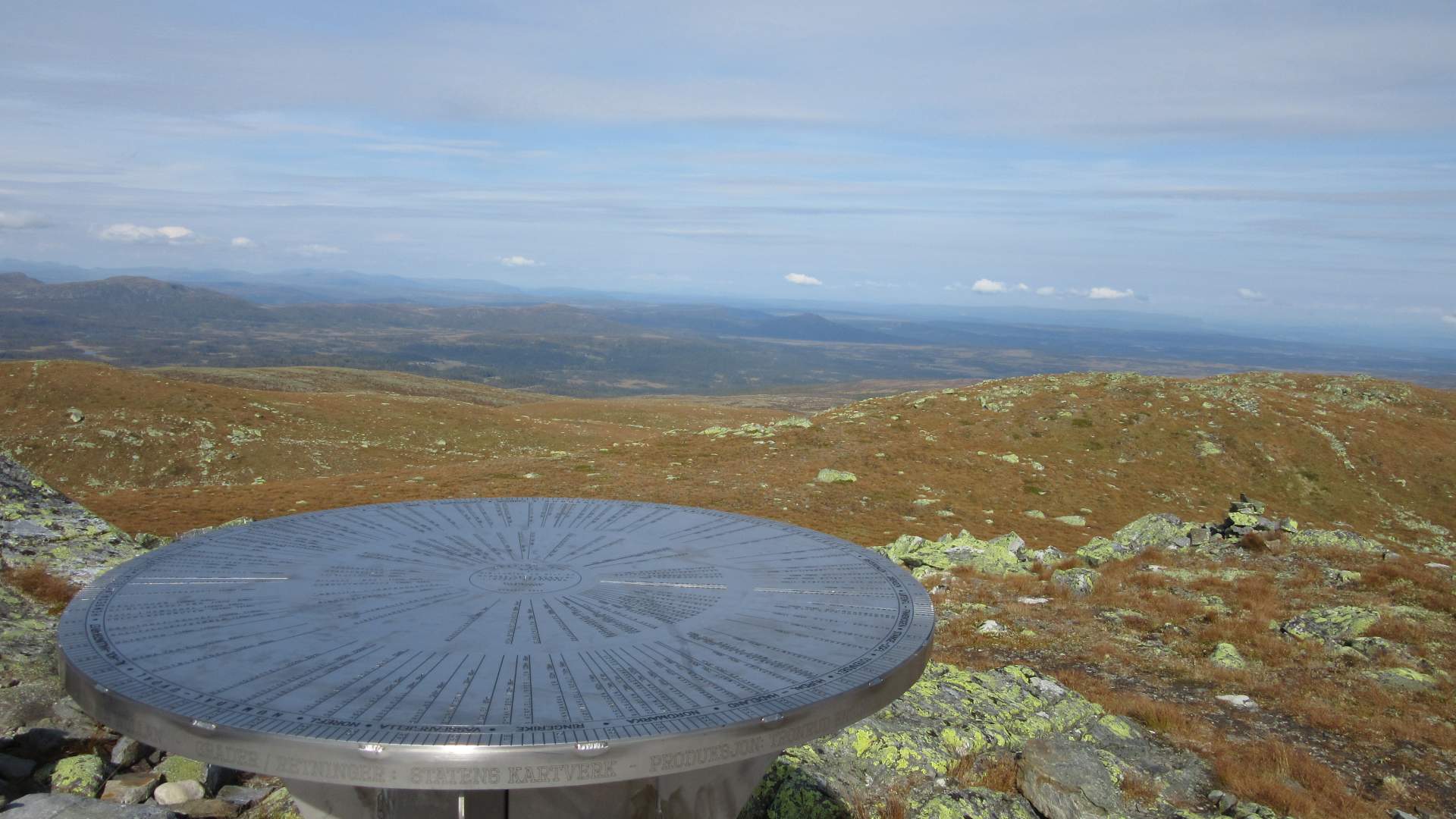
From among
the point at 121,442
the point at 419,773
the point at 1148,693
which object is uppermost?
the point at 419,773

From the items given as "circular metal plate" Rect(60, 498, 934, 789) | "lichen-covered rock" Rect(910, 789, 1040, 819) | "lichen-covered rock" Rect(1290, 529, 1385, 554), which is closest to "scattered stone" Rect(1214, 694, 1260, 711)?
"lichen-covered rock" Rect(910, 789, 1040, 819)

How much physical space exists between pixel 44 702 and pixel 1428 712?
1512 centimetres

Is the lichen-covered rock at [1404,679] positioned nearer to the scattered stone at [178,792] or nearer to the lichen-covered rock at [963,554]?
the lichen-covered rock at [963,554]

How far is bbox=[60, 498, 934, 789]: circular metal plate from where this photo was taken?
5184 millimetres

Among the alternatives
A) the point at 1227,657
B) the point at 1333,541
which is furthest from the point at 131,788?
the point at 1333,541

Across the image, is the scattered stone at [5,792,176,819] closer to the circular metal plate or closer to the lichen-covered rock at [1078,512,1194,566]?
the circular metal plate

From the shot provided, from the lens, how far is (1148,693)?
11.7 meters

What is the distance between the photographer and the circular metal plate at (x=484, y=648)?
17.0 ft

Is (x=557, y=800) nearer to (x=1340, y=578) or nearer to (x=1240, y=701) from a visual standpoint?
(x=1240, y=701)

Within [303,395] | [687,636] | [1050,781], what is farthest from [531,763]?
[303,395]

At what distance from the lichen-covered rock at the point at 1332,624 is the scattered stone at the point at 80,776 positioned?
50.1ft

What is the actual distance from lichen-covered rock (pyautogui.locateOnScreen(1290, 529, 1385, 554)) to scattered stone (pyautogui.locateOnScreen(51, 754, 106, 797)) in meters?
21.6

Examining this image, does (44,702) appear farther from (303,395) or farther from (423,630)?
(303,395)

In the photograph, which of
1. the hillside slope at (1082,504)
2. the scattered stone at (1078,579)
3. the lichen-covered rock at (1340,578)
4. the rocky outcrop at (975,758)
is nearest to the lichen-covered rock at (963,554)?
the hillside slope at (1082,504)
